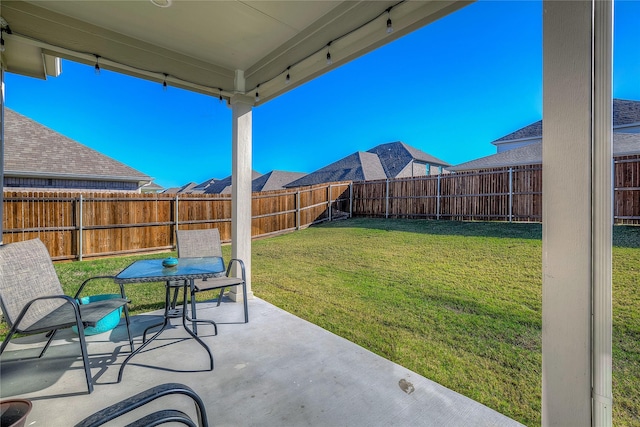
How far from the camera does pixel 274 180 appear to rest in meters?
20.0

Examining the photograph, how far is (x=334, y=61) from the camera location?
2527 mm

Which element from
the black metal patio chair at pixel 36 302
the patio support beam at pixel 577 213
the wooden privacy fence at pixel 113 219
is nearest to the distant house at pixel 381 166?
the wooden privacy fence at pixel 113 219

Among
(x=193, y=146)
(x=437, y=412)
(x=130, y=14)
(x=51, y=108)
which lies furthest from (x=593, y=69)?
(x=193, y=146)

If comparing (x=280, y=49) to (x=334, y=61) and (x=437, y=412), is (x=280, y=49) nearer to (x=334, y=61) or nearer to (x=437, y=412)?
(x=334, y=61)

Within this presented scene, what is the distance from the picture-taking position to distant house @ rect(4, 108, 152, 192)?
8.39 meters

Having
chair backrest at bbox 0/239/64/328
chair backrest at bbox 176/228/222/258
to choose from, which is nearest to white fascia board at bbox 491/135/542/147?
chair backrest at bbox 176/228/222/258

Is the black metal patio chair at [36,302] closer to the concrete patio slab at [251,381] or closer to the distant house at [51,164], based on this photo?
the concrete patio slab at [251,381]

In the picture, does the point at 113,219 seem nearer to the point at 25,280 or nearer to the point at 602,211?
the point at 25,280

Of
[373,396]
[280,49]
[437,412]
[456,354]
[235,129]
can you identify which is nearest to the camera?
[437,412]

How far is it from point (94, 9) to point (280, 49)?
152 cm

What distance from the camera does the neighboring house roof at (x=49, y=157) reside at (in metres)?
8.37

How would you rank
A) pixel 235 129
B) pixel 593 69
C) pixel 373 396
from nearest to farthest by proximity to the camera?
pixel 593 69 → pixel 373 396 → pixel 235 129

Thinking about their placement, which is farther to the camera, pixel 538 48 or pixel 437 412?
pixel 437 412

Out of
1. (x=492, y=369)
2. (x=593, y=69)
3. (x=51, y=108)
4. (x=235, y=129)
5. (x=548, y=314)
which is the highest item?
(x=51, y=108)
